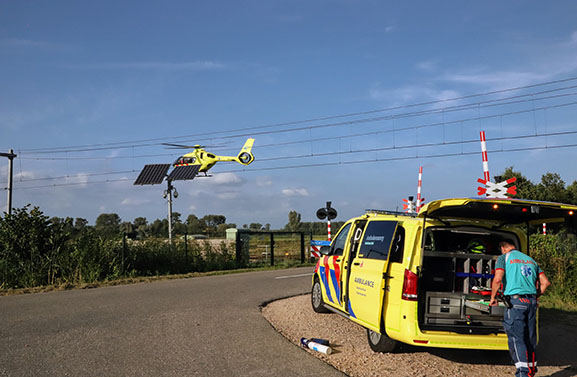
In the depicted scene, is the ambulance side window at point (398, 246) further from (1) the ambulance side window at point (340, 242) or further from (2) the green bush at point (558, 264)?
(2) the green bush at point (558, 264)

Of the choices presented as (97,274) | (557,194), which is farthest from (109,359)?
(557,194)

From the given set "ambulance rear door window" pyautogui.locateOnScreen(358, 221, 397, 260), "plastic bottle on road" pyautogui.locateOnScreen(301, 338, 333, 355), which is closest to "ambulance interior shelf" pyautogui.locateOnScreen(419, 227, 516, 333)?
"ambulance rear door window" pyautogui.locateOnScreen(358, 221, 397, 260)

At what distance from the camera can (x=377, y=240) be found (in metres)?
7.73

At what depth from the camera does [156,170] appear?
41.8m

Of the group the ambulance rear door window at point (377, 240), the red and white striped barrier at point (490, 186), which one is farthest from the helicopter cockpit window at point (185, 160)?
the ambulance rear door window at point (377, 240)

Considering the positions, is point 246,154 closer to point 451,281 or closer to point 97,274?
point 97,274

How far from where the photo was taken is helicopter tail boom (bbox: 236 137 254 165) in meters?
41.2

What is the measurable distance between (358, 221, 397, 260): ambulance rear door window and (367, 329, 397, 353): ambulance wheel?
109 centimetres

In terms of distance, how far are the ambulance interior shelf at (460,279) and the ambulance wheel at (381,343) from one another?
28.1 inches

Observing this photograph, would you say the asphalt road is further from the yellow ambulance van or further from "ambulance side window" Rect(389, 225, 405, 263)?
"ambulance side window" Rect(389, 225, 405, 263)

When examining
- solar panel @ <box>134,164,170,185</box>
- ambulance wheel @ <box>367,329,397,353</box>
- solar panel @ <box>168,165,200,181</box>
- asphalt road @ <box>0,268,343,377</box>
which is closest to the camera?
asphalt road @ <box>0,268,343,377</box>

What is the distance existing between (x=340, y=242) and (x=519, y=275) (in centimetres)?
400

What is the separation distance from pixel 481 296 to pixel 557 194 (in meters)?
44.2

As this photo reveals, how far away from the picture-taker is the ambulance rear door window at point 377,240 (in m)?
7.32
